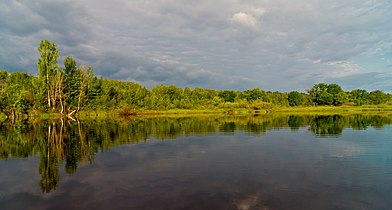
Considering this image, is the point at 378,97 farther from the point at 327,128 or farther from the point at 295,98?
the point at 327,128

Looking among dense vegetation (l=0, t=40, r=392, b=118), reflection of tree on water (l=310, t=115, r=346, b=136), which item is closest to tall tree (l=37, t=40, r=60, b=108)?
dense vegetation (l=0, t=40, r=392, b=118)

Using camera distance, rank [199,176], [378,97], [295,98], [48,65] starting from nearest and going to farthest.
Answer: [199,176] < [48,65] < [378,97] < [295,98]

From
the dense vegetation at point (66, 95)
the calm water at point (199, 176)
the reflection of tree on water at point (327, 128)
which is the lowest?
the calm water at point (199, 176)

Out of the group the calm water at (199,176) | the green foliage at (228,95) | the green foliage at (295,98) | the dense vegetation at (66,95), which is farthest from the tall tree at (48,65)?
the green foliage at (295,98)

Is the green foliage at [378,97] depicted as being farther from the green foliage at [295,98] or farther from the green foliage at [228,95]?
the green foliage at [228,95]

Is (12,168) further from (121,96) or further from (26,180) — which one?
(121,96)

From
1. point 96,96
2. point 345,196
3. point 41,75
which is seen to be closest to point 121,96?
point 96,96

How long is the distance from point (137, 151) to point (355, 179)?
15.0m

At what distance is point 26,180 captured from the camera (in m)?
13.9

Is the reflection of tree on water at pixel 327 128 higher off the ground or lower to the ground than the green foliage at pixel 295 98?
lower

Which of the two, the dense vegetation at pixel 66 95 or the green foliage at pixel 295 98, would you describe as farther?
the green foliage at pixel 295 98

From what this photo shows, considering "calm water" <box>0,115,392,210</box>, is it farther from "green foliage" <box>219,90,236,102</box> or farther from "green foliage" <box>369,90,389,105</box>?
"green foliage" <box>369,90,389,105</box>

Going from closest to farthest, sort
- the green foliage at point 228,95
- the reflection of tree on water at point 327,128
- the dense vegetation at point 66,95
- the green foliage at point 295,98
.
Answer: the reflection of tree on water at point 327,128 < the dense vegetation at point 66,95 < the green foliage at point 228,95 < the green foliage at point 295,98

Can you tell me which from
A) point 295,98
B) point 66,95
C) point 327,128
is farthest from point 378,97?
point 66,95
